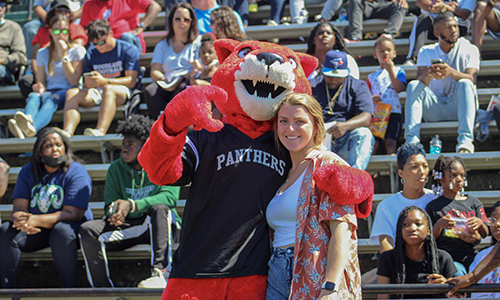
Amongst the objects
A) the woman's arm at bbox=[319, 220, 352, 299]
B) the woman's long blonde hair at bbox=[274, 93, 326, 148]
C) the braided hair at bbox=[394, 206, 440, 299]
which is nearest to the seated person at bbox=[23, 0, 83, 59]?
the braided hair at bbox=[394, 206, 440, 299]

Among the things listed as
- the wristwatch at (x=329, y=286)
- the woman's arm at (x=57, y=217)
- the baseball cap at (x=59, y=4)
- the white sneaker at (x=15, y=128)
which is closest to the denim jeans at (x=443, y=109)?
the woman's arm at (x=57, y=217)

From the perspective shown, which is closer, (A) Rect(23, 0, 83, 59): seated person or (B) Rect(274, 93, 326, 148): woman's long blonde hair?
(B) Rect(274, 93, 326, 148): woman's long blonde hair

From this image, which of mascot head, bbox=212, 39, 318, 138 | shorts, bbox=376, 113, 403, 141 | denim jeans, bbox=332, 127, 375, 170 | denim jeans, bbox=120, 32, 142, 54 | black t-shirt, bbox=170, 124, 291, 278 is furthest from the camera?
denim jeans, bbox=120, 32, 142, 54

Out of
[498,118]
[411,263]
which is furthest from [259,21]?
[411,263]

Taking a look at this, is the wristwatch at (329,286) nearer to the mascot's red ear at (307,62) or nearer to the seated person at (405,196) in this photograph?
the mascot's red ear at (307,62)

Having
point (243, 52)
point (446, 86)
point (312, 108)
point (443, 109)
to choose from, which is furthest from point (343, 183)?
point (446, 86)

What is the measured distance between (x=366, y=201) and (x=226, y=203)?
19.1 inches

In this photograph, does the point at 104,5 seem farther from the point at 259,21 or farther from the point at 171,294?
the point at 171,294

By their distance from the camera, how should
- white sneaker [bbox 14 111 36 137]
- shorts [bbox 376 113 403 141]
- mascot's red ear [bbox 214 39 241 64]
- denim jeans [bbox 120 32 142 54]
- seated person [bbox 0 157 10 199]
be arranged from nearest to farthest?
1. mascot's red ear [bbox 214 39 241 64]
2. seated person [bbox 0 157 10 199]
3. shorts [bbox 376 113 403 141]
4. white sneaker [bbox 14 111 36 137]
5. denim jeans [bbox 120 32 142 54]

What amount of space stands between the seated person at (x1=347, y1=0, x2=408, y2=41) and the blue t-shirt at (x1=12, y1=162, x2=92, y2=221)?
2.83 m

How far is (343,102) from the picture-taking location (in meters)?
3.95

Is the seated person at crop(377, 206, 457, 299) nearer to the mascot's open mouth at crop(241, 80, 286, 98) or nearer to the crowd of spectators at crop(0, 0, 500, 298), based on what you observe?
the crowd of spectators at crop(0, 0, 500, 298)

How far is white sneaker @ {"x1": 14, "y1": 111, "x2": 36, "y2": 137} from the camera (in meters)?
4.50

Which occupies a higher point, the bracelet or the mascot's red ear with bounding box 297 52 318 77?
the mascot's red ear with bounding box 297 52 318 77
